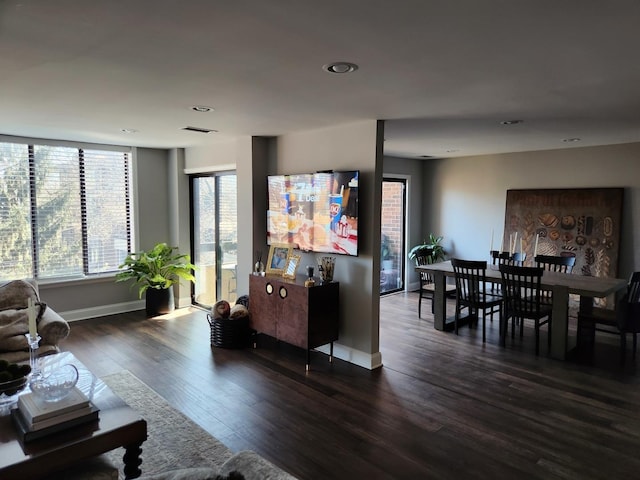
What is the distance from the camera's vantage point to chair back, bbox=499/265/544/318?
4469 mm

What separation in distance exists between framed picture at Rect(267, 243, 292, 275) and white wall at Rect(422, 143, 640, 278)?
3.96 meters

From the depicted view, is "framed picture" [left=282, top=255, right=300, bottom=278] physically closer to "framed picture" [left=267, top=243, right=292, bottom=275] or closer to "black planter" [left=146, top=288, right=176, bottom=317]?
"framed picture" [left=267, top=243, right=292, bottom=275]

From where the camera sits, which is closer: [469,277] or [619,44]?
[619,44]

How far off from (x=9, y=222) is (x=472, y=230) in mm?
6736

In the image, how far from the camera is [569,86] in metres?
2.88

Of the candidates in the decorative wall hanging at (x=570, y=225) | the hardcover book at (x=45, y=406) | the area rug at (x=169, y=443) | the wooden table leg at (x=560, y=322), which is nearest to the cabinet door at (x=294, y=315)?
the area rug at (x=169, y=443)

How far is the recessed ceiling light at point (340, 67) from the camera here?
7.93 ft

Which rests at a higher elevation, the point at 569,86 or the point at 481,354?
the point at 569,86

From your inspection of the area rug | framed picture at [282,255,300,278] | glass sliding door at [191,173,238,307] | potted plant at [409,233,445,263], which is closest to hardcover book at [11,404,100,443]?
the area rug

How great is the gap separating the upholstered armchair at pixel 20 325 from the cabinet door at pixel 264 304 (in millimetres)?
1766

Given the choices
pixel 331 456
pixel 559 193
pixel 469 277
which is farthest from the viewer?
pixel 559 193

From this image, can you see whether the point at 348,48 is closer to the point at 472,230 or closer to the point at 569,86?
the point at 569,86

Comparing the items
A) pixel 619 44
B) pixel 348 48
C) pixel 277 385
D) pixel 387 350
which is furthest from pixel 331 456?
pixel 619 44

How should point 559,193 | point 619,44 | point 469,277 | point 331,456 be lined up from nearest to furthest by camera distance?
1. point 619,44
2. point 331,456
3. point 469,277
4. point 559,193
